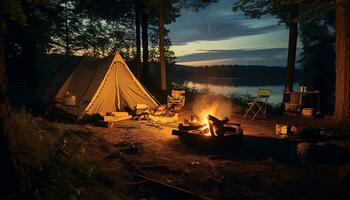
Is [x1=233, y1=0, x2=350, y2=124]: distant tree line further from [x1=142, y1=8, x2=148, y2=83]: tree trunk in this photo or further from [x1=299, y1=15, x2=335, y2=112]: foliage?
[x1=142, y1=8, x2=148, y2=83]: tree trunk

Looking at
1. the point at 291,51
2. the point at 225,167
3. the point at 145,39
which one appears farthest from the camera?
the point at 145,39

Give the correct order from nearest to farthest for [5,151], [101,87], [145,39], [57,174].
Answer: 1. [5,151]
2. [57,174]
3. [101,87]
4. [145,39]

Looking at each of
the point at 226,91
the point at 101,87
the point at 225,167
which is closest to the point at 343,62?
the point at 225,167

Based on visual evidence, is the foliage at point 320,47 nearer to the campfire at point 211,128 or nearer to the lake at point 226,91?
the lake at point 226,91

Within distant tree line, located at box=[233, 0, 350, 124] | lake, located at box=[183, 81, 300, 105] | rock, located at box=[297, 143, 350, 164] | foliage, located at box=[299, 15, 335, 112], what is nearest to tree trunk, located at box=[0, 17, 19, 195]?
rock, located at box=[297, 143, 350, 164]

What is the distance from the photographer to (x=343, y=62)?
1107 centimetres

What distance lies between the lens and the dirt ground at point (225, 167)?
544 cm

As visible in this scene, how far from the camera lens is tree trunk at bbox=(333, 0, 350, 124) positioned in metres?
10.9

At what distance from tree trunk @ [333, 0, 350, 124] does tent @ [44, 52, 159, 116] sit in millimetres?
6689

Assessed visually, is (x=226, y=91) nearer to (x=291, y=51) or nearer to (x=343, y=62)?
(x=291, y=51)

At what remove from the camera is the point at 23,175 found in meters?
3.79

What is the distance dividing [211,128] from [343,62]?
18.2 feet

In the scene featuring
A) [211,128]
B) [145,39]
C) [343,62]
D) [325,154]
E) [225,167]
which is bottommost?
[225,167]

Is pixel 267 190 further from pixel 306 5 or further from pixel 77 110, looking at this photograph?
pixel 306 5
